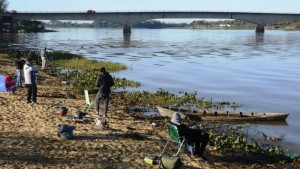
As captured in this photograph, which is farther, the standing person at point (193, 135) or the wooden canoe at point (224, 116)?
the wooden canoe at point (224, 116)

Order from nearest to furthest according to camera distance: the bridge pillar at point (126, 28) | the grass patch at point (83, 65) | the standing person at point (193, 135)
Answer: the standing person at point (193, 135) → the grass patch at point (83, 65) → the bridge pillar at point (126, 28)

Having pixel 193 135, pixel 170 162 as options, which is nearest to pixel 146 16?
pixel 193 135

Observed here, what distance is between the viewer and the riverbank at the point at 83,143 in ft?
36.9

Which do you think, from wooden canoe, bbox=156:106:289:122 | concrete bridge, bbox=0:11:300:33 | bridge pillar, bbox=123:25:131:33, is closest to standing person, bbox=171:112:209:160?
wooden canoe, bbox=156:106:289:122

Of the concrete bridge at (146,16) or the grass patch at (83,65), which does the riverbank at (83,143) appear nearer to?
the grass patch at (83,65)

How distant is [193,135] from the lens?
11.9 m

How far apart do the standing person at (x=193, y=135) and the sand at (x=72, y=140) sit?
0.33 metres

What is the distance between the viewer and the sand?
11211 mm

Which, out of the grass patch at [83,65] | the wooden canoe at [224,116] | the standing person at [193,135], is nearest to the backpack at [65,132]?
the standing person at [193,135]

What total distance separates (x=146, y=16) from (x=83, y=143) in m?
148

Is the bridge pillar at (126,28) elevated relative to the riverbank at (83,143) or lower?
elevated

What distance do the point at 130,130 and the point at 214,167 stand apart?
4.38 metres

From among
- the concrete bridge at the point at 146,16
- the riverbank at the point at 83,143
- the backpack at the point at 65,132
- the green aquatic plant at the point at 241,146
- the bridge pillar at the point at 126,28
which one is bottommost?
the green aquatic plant at the point at 241,146
